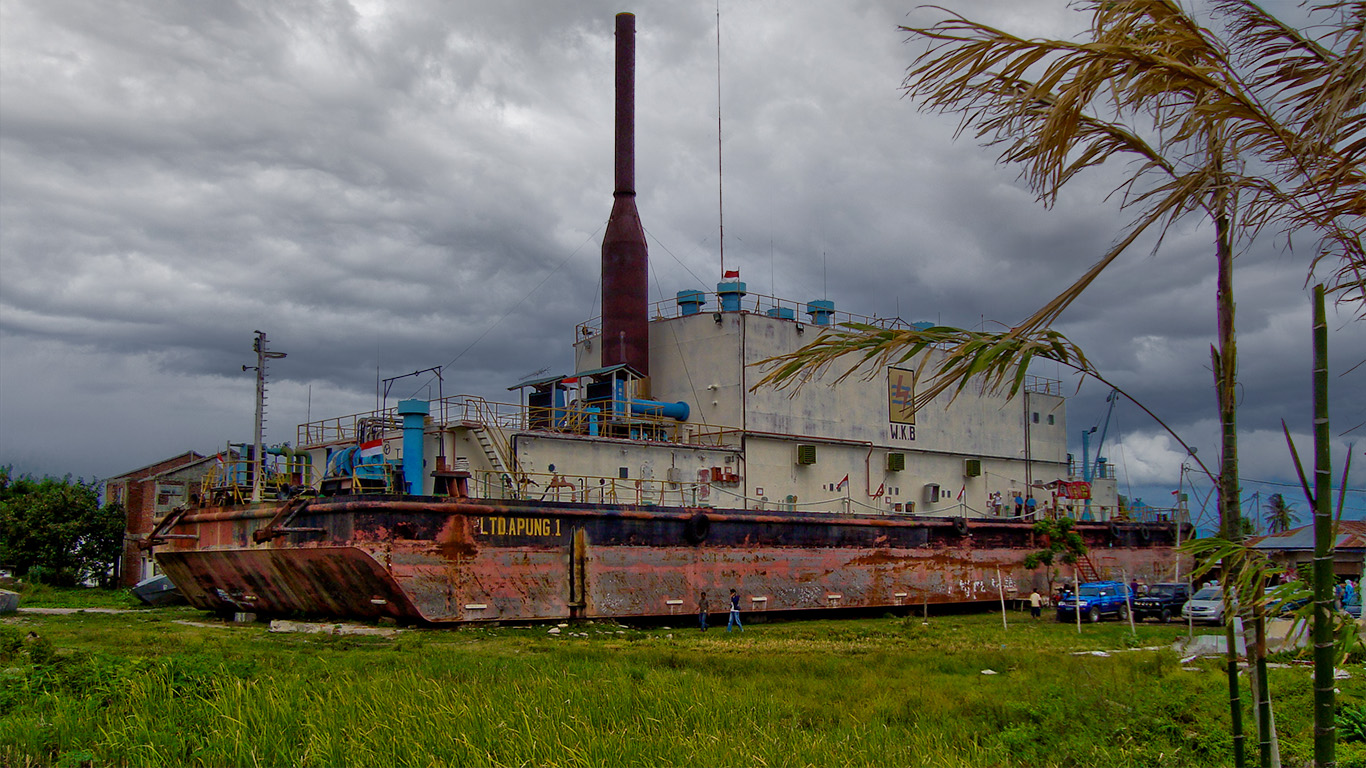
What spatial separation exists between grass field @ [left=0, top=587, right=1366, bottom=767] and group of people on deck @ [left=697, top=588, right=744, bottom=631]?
24.0ft

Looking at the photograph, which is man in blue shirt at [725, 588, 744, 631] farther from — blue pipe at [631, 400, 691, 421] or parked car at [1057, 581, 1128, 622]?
parked car at [1057, 581, 1128, 622]

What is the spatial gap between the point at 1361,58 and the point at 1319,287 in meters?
0.93

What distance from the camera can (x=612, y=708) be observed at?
970cm

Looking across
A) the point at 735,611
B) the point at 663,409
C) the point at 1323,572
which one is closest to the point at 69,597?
the point at 663,409

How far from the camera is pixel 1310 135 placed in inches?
170

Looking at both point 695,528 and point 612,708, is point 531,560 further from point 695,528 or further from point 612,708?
point 612,708

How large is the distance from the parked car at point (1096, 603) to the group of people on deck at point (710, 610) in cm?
922

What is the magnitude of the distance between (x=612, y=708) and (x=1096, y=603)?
866 inches

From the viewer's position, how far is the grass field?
820cm

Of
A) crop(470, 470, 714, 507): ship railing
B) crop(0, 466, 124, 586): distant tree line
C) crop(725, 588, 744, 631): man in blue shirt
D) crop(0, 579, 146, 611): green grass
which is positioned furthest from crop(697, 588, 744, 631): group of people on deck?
crop(0, 466, 124, 586): distant tree line

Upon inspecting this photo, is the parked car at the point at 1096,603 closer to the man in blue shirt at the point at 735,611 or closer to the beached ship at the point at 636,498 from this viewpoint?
the beached ship at the point at 636,498

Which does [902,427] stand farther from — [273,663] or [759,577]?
[273,663]

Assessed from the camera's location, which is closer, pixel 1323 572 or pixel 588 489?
pixel 1323 572

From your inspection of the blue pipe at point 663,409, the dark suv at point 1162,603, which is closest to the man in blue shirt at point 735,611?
the blue pipe at point 663,409
